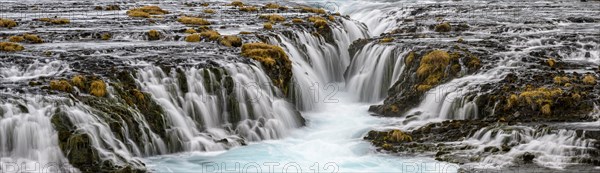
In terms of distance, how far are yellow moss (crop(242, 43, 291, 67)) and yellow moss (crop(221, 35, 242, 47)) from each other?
36.9 inches

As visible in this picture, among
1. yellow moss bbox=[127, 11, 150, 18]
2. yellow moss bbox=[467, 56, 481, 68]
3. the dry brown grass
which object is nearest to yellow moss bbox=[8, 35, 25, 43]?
yellow moss bbox=[127, 11, 150, 18]

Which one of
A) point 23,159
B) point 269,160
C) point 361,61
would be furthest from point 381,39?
point 23,159

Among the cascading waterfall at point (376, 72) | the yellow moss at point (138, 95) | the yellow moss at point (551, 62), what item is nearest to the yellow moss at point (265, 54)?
the cascading waterfall at point (376, 72)

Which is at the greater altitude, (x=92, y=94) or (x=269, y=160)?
(x=92, y=94)

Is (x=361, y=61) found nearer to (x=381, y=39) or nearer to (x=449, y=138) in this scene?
(x=381, y=39)

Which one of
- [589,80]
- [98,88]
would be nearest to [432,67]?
[589,80]

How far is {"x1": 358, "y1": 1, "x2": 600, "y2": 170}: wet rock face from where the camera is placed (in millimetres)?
17953

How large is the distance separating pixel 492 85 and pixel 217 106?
7336 millimetres

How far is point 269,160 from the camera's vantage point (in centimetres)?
1802

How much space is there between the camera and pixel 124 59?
21.8m

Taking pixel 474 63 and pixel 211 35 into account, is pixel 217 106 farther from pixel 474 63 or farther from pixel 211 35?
pixel 474 63

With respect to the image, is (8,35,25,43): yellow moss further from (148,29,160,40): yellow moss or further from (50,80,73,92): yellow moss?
(50,80,73,92): yellow moss

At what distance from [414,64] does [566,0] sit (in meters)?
19.8

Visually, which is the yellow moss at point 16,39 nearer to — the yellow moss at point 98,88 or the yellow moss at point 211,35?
the yellow moss at point 211,35
